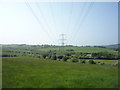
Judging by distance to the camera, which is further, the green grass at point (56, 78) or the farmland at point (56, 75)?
the farmland at point (56, 75)

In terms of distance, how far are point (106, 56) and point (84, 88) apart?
8420 cm

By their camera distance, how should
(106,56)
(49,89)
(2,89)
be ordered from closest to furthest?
(2,89) < (49,89) < (106,56)

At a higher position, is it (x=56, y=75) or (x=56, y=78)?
(x=56, y=78)

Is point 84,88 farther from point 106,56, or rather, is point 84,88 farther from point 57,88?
point 106,56

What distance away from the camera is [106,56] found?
10281 cm

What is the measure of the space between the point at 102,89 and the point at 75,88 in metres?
3.75

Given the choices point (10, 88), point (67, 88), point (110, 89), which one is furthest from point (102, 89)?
point (10, 88)

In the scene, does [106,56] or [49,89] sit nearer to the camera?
[49,89]

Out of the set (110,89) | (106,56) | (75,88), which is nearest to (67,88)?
(75,88)

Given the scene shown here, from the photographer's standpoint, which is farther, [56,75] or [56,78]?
[56,75]

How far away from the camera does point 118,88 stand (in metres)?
21.5

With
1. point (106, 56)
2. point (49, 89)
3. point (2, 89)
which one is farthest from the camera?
point (106, 56)

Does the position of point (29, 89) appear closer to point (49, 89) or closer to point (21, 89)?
point (21, 89)

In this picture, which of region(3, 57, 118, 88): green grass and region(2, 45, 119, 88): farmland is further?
region(2, 45, 119, 88): farmland
